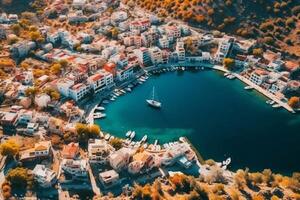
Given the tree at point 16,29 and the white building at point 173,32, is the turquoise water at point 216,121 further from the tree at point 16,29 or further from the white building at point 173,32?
the tree at point 16,29

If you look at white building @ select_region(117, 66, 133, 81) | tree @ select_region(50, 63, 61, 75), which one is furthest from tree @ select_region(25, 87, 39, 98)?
white building @ select_region(117, 66, 133, 81)

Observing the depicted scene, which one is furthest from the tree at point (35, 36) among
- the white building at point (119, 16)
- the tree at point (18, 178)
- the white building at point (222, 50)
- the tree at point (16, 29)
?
the tree at point (18, 178)

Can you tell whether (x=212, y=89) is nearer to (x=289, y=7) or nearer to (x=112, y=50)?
(x=112, y=50)

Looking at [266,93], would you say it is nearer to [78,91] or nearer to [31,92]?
[78,91]

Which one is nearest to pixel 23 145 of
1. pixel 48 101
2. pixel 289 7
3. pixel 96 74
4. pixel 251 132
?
pixel 48 101

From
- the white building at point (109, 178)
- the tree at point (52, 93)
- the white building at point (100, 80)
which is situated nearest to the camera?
the white building at point (109, 178)

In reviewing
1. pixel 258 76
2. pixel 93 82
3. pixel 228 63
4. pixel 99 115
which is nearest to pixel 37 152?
pixel 99 115
